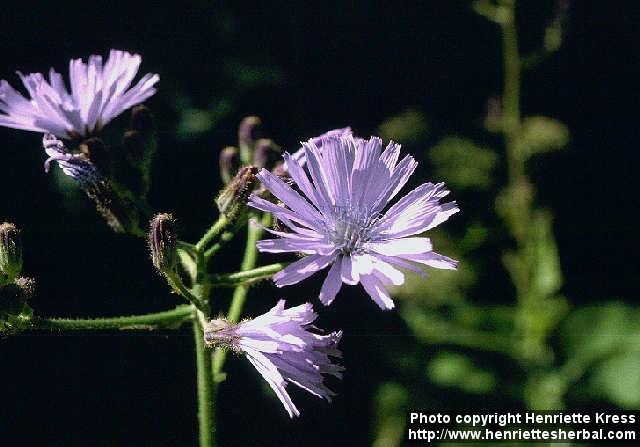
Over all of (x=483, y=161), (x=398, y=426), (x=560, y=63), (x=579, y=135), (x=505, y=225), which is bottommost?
(x=398, y=426)

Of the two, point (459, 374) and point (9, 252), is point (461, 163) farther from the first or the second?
point (9, 252)

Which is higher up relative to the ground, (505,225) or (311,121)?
(311,121)

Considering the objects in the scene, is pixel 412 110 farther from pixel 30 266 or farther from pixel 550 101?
pixel 30 266

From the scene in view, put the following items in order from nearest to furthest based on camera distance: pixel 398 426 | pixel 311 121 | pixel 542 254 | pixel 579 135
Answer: pixel 542 254, pixel 398 426, pixel 311 121, pixel 579 135

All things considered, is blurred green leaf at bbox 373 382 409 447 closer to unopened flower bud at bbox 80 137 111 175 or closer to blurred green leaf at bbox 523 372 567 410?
blurred green leaf at bbox 523 372 567 410

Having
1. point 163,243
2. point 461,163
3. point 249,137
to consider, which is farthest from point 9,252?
point 461,163

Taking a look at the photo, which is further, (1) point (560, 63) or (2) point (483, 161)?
(1) point (560, 63)

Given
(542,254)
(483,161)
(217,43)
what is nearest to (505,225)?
(542,254)

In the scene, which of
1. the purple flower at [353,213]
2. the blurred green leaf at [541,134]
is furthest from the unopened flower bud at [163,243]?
the blurred green leaf at [541,134]
